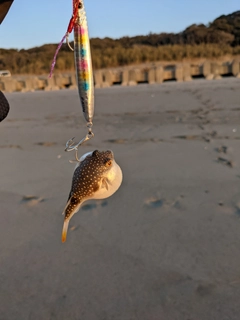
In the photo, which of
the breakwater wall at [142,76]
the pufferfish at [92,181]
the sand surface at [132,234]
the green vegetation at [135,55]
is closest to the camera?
the pufferfish at [92,181]

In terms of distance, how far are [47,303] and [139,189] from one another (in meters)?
1.66

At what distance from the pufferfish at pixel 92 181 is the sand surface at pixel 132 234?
2.46 feet

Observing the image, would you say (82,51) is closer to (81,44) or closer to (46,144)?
(81,44)

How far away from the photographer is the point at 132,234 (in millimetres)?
2689

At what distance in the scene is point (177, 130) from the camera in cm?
574

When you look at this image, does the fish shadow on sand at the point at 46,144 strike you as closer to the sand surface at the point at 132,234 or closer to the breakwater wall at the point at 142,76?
the sand surface at the point at 132,234

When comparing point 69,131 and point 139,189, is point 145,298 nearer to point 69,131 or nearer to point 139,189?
point 139,189

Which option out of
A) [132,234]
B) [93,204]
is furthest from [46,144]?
[132,234]

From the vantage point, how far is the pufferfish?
152cm

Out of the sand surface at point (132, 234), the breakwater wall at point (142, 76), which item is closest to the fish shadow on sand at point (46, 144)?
the sand surface at point (132, 234)

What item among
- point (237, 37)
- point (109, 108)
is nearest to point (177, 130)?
point (109, 108)

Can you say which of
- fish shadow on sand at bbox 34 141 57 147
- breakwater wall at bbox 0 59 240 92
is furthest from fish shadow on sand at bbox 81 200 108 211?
breakwater wall at bbox 0 59 240 92

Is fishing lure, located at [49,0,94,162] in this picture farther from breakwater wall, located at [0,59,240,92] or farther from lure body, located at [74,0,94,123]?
breakwater wall, located at [0,59,240,92]

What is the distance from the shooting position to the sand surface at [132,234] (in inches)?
79.0
